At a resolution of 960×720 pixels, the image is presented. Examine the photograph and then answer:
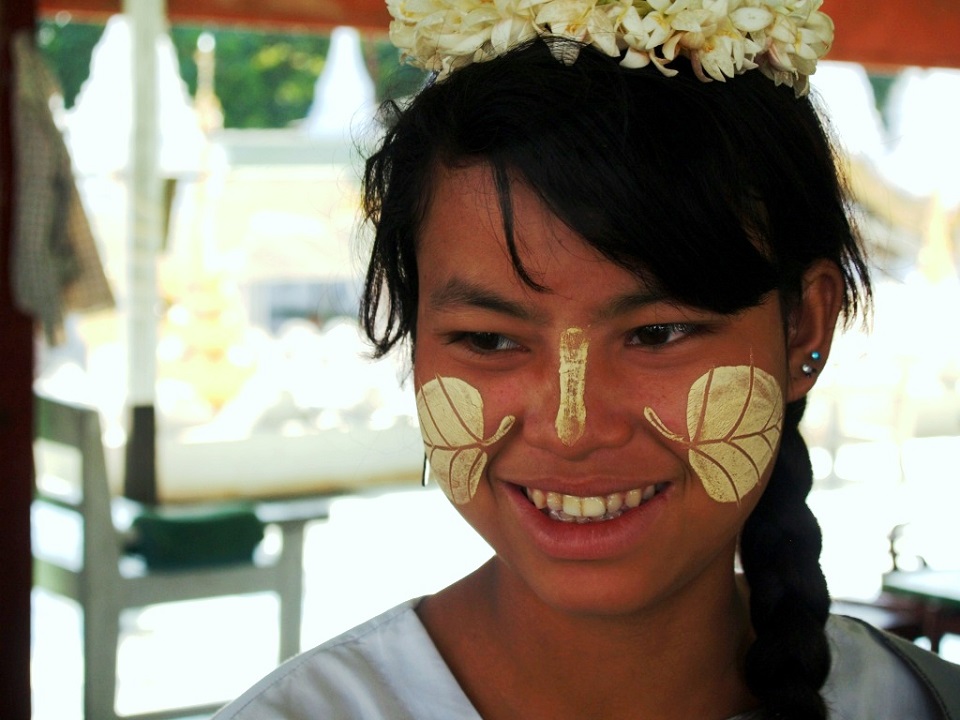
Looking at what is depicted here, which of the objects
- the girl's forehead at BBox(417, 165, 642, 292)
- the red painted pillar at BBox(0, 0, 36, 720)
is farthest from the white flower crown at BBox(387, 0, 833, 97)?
the red painted pillar at BBox(0, 0, 36, 720)

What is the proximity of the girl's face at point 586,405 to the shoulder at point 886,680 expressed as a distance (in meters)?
0.27

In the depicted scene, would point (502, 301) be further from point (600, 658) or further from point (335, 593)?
point (335, 593)

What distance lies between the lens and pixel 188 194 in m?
6.23

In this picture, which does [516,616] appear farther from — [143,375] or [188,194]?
[188,194]

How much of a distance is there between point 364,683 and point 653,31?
66 cm

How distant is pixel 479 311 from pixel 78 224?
279 cm

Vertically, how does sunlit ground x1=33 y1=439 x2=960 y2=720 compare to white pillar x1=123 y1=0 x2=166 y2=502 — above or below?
below

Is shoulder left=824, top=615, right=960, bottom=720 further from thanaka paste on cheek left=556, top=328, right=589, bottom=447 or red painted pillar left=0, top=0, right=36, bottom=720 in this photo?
red painted pillar left=0, top=0, right=36, bottom=720

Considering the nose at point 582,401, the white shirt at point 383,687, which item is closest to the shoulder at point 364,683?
the white shirt at point 383,687

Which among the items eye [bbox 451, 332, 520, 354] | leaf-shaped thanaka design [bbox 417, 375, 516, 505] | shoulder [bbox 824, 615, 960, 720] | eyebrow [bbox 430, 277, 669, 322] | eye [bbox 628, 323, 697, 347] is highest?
eyebrow [bbox 430, 277, 669, 322]

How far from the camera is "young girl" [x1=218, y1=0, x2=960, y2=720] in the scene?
3.41 feet

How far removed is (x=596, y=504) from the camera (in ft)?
3.51

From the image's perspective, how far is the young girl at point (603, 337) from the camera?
1.04 m

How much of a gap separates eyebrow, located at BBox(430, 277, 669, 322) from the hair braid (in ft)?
1.01
